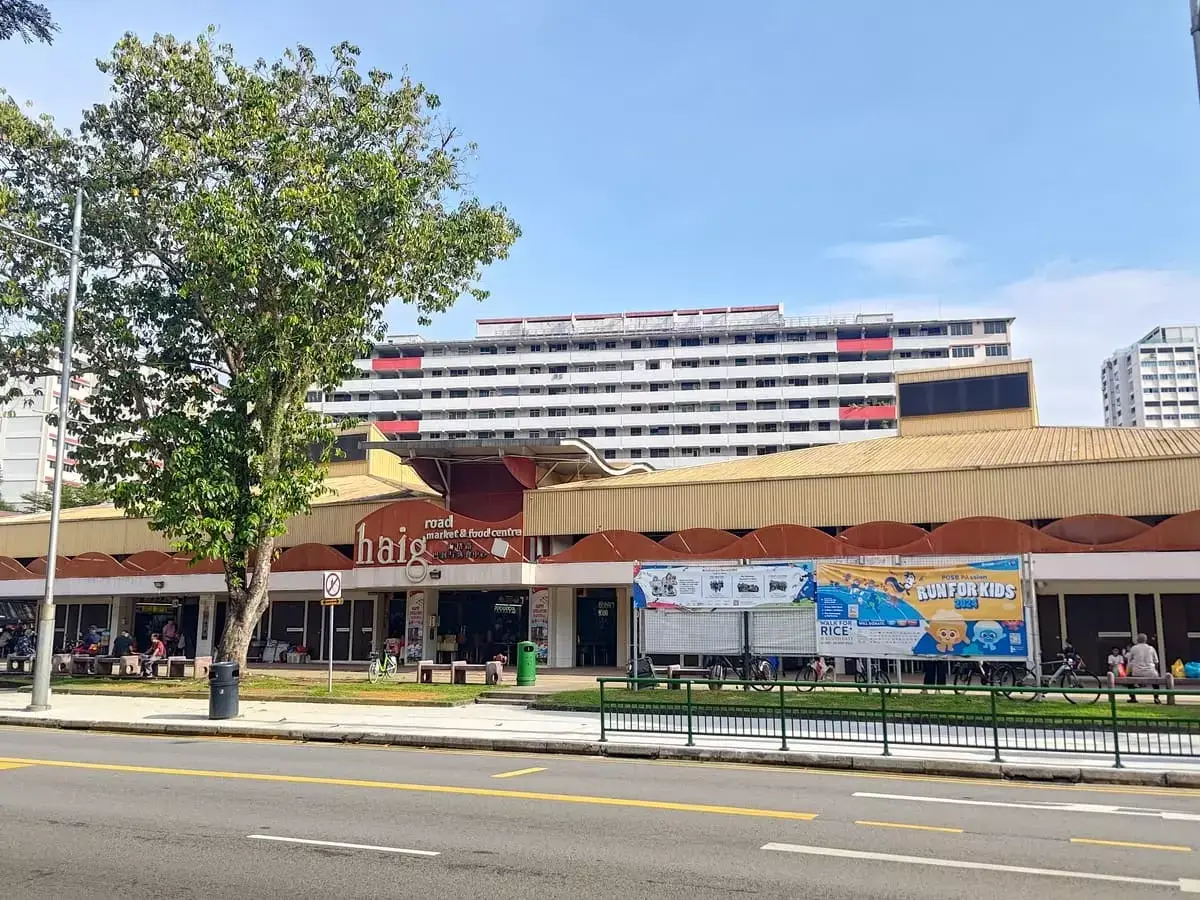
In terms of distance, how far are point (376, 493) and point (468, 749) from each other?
24059mm

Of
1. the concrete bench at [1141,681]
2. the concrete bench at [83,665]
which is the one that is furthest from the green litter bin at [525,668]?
the concrete bench at [83,665]

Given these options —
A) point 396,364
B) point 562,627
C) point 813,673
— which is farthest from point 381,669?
point 396,364

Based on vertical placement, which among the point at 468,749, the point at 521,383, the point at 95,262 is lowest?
the point at 468,749

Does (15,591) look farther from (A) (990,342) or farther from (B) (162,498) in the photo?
(A) (990,342)

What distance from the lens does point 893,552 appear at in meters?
27.7

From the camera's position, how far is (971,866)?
8.04 meters

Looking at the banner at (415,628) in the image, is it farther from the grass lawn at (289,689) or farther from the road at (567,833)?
the road at (567,833)

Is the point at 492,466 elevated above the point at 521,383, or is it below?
below

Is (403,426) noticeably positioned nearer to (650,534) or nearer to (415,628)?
(415,628)

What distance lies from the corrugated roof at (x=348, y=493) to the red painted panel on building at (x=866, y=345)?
70130 millimetres

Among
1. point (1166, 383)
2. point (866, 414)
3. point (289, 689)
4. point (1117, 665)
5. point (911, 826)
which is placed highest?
point (1166, 383)

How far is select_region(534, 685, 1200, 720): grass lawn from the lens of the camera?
17.4 m

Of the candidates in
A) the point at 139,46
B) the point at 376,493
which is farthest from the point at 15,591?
the point at 139,46

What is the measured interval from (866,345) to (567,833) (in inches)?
3906
